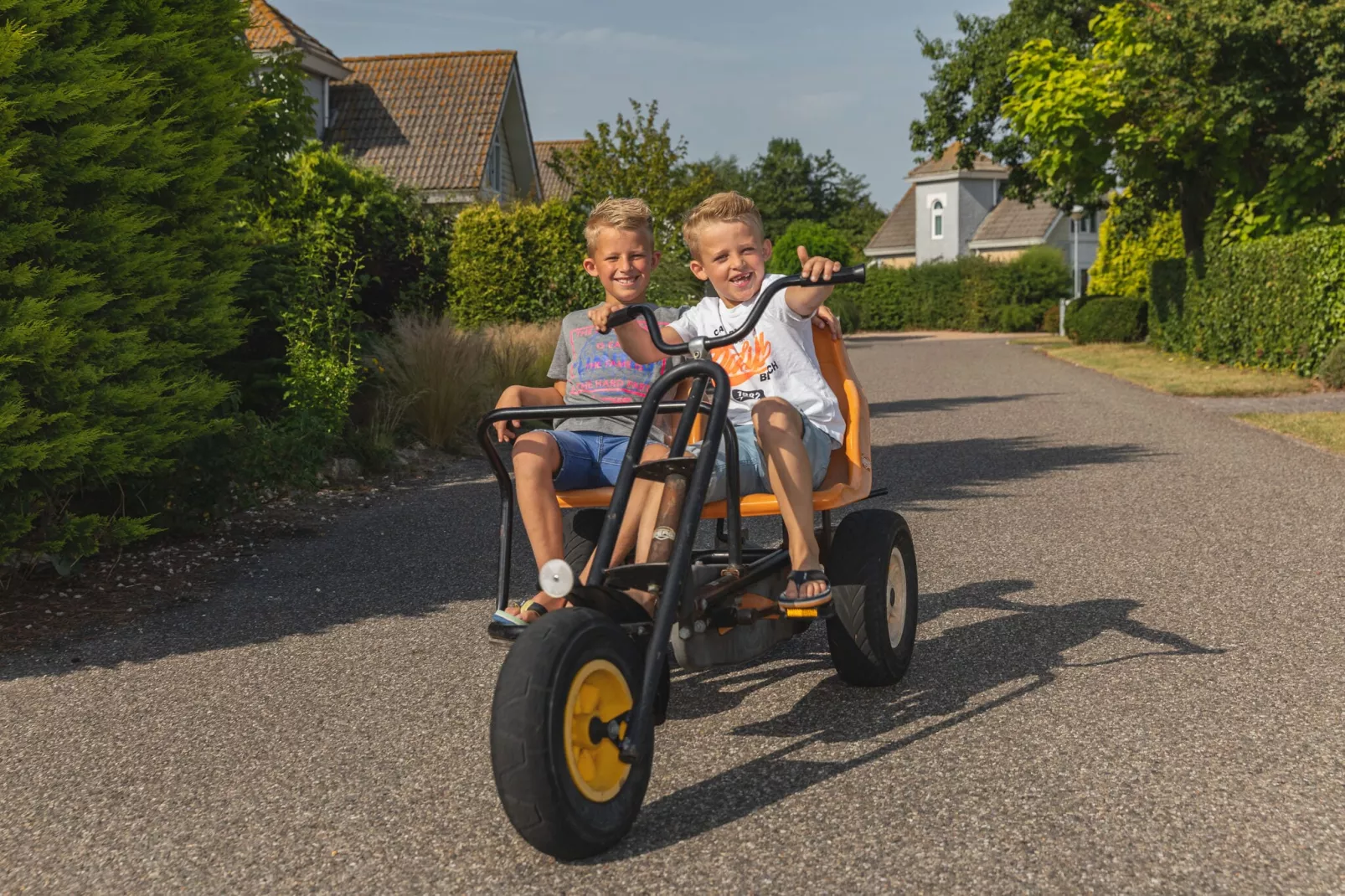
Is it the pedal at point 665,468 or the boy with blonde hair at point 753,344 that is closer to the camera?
the pedal at point 665,468

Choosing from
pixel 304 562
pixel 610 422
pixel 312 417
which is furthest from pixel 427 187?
pixel 610 422

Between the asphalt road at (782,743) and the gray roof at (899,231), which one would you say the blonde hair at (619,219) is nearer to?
the asphalt road at (782,743)

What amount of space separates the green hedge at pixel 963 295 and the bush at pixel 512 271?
33421 mm

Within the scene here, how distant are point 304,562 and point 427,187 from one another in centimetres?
2442

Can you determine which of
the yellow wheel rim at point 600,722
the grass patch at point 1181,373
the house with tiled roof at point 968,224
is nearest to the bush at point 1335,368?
the grass patch at point 1181,373

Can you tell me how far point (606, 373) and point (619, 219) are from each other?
19.1 inches

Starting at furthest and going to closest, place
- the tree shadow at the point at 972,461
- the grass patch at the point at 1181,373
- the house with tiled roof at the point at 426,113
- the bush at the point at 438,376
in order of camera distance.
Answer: the house with tiled roof at the point at 426,113
the grass patch at the point at 1181,373
the bush at the point at 438,376
the tree shadow at the point at 972,461

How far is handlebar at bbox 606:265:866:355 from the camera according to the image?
3.57 meters

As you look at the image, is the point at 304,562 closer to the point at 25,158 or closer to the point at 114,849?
the point at 25,158

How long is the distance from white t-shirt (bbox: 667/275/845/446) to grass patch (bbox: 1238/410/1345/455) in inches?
300

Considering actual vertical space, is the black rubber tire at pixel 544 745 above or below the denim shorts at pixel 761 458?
below

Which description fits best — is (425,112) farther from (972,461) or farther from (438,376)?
(972,461)

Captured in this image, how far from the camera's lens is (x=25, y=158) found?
5152 mm

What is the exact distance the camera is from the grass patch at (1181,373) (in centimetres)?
1633
